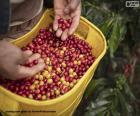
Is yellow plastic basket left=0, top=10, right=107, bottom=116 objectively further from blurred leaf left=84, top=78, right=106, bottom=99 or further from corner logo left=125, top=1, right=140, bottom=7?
corner logo left=125, top=1, right=140, bottom=7

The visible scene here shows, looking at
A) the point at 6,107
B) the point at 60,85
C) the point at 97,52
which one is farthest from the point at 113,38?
the point at 6,107

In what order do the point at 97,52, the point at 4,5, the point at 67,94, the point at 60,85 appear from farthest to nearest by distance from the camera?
the point at 97,52 < the point at 60,85 < the point at 67,94 < the point at 4,5

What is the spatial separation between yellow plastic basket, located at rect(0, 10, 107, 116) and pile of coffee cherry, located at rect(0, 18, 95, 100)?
4 centimetres

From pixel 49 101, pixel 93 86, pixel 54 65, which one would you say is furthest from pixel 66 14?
pixel 49 101

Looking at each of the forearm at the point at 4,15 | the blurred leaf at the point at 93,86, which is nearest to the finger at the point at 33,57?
the forearm at the point at 4,15

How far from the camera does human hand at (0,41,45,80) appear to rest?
5.08 ft

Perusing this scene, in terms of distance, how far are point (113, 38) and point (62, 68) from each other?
13.8 inches

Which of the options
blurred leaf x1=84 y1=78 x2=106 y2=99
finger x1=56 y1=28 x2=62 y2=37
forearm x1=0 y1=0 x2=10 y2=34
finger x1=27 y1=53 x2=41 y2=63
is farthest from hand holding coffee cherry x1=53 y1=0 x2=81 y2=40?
forearm x1=0 y1=0 x2=10 y2=34

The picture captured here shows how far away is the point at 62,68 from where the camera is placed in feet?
6.35

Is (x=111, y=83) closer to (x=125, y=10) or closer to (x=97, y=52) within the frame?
(x=97, y=52)

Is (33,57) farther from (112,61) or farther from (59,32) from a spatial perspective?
(112,61)

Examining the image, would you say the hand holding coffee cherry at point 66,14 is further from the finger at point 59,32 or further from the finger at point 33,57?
the finger at point 33,57

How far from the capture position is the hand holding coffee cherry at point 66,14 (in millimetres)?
1973

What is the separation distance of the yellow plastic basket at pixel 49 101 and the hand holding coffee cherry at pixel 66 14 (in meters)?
0.05
